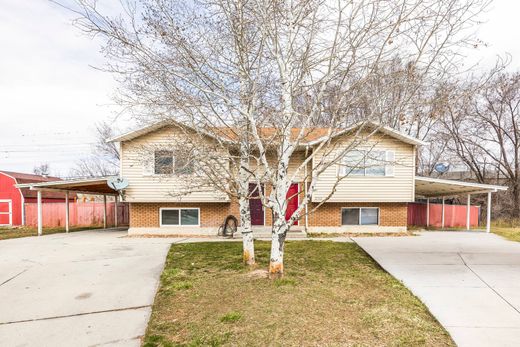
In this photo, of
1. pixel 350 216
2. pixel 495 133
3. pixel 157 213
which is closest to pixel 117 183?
pixel 157 213

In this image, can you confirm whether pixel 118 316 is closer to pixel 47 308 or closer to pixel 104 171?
pixel 47 308

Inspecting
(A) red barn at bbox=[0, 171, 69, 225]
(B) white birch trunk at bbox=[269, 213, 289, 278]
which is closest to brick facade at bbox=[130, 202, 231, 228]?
(B) white birch trunk at bbox=[269, 213, 289, 278]

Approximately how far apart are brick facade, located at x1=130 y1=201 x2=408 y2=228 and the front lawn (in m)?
6.55

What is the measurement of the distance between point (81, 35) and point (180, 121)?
2280 millimetres

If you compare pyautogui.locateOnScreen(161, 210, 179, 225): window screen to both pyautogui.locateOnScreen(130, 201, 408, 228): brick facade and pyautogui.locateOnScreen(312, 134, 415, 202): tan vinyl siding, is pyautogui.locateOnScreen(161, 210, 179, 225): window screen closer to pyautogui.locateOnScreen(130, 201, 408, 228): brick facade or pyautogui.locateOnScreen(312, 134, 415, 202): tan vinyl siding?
pyautogui.locateOnScreen(130, 201, 408, 228): brick facade

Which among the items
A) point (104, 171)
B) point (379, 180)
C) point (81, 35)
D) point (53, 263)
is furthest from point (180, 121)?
point (104, 171)

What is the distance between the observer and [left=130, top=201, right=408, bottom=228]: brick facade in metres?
14.7

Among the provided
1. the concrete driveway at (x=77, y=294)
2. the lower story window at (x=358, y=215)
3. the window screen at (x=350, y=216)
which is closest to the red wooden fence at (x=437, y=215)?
the lower story window at (x=358, y=215)

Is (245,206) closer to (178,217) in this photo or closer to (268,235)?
(268,235)

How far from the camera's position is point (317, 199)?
46.9ft

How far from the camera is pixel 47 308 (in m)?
5.67

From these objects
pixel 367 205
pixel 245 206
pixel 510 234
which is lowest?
pixel 510 234

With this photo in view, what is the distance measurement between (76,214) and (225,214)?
41.9 feet

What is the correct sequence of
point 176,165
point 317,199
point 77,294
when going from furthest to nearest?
1. point 317,199
2. point 176,165
3. point 77,294
